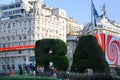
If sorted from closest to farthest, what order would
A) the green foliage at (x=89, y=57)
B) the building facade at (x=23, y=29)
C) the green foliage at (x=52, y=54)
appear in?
the green foliage at (x=89, y=57) < the green foliage at (x=52, y=54) < the building facade at (x=23, y=29)

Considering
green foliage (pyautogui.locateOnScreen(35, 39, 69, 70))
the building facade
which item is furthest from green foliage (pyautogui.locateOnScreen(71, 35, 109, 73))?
the building facade

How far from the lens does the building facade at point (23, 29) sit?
116000 mm

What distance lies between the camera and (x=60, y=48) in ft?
163

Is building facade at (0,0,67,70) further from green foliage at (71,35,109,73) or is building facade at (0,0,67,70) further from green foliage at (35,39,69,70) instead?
green foliage at (71,35,109,73)

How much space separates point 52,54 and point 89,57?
7.54 metres

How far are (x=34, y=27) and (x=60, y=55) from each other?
67412 mm

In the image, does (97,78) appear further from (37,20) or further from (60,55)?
(37,20)

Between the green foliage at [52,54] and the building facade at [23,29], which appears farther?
the building facade at [23,29]

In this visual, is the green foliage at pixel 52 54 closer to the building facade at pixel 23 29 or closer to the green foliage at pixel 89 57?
the green foliage at pixel 89 57

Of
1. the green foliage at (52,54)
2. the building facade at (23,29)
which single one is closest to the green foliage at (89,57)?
the green foliage at (52,54)

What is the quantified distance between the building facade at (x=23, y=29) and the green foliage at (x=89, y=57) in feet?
225

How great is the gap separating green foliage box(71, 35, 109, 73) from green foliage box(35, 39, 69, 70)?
4098 mm

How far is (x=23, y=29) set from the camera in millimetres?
117812

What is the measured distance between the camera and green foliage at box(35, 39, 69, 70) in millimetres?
48438
